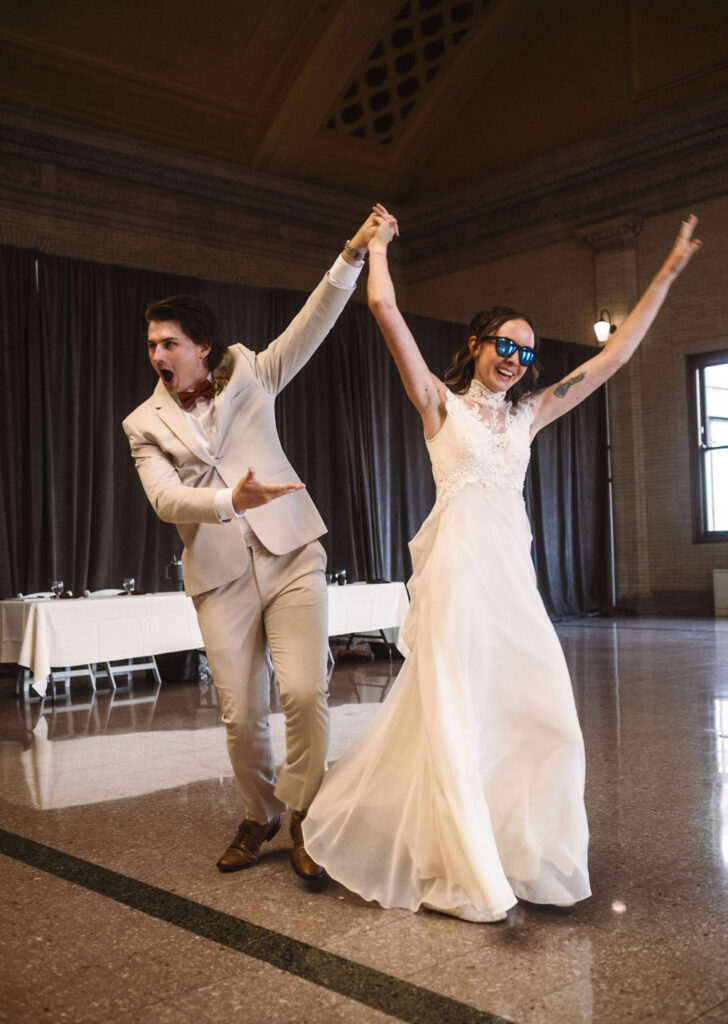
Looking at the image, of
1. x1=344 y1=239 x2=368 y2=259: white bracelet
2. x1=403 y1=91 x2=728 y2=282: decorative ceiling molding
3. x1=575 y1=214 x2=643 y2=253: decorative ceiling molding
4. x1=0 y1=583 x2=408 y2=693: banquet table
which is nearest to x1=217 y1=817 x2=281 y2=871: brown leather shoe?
x1=344 y1=239 x2=368 y2=259: white bracelet

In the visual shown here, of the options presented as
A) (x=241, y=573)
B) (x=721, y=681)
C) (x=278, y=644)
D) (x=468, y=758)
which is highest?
(x=241, y=573)

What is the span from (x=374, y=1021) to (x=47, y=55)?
12.0 metres

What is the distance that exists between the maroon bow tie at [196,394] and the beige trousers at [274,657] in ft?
1.36

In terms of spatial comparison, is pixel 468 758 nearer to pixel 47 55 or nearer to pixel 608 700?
pixel 608 700

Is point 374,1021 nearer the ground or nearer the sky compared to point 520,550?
nearer the ground

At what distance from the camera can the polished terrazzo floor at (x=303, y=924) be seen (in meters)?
2.14

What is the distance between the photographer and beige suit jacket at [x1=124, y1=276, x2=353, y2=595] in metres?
3.06

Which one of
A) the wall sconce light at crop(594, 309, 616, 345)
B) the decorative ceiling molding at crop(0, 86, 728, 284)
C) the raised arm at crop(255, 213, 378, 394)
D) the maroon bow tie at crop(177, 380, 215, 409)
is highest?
the decorative ceiling molding at crop(0, 86, 728, 284)

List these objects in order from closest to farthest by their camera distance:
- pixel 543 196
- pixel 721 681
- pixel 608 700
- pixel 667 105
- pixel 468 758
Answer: pixel 468 758 → pixel 608 700 → pixel 721 681 → pixel 667 105 → pixel 543 196

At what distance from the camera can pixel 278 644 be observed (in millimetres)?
3084

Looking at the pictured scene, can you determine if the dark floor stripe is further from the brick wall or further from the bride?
the brick wall

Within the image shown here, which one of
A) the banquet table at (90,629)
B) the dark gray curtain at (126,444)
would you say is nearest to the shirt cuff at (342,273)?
the banquet table at (90,629)

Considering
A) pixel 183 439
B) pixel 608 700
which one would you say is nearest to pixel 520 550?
pixel 183 439

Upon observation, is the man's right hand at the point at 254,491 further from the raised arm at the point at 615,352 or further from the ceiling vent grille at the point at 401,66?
the ceiling vent grille at the point at 401,66
